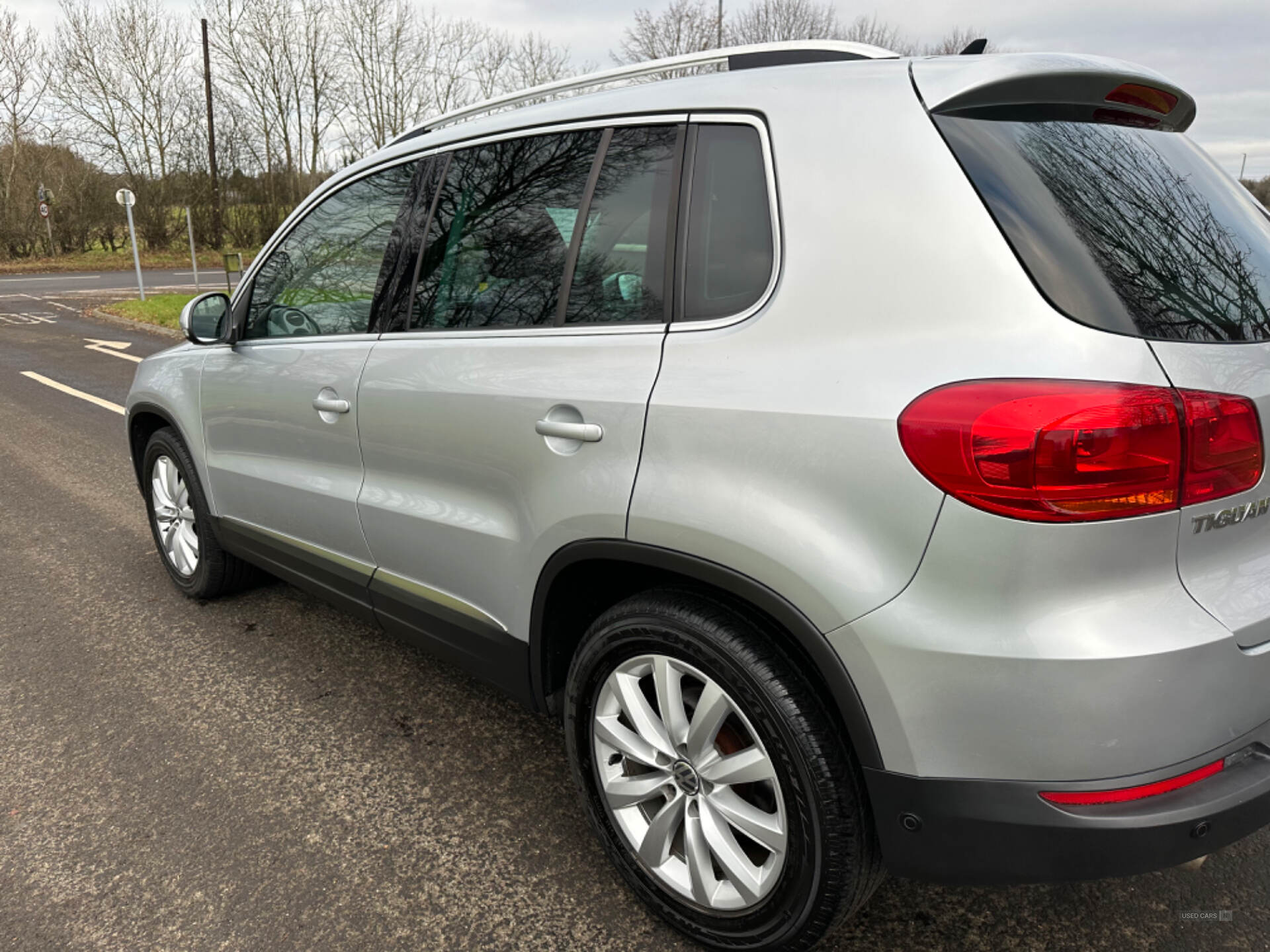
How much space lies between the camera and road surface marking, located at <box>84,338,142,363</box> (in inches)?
481

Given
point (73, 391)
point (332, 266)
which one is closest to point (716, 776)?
point (332, 266)

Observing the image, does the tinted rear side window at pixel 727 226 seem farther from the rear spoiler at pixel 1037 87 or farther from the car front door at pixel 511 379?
the rear spoiler at pixel 1037 87

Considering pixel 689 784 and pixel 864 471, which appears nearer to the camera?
pixel 864 471

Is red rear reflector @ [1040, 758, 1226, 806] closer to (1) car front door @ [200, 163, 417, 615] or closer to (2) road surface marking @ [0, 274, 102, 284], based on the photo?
(1) car front door @ [200, 163, 417, 615]

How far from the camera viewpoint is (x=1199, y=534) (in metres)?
1.49

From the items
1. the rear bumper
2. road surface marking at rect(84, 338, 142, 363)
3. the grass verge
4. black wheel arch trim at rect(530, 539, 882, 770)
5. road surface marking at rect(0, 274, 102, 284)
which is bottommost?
road surface marking at rect(0, 274, 102, 284)

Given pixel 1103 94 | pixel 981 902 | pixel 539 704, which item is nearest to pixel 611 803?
pixel 539 704

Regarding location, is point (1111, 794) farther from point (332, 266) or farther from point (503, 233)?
point (332, 266)

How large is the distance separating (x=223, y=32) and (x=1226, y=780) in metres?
37.4

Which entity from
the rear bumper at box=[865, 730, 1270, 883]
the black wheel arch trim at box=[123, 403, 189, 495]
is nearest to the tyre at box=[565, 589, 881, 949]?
the rear bumper at box=[865, 730, 1270, 883]

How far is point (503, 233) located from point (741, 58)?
2.44 ft

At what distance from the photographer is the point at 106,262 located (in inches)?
1385

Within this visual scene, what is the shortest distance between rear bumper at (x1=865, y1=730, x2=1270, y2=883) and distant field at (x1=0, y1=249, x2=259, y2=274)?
34.5 meters

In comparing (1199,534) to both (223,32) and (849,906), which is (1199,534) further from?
(223,32)
